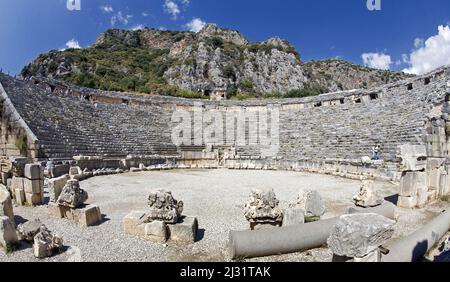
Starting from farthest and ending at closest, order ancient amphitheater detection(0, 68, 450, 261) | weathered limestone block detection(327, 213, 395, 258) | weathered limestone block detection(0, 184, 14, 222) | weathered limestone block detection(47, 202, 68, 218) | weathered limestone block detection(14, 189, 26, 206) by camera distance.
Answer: weathered limestone block detection(14, 189, 26, 206), weathered limestone block detection(47, 202, 68, 218), weathered limestone block detection(0, 184, 14, 222), ancient amphitheater detection(0, 68, 450, 261), weathered limestone block detection(327, 213, 395, 258)

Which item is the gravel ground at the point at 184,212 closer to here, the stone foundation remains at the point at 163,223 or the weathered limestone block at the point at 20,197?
the stone foundation remains at the point at 163,223

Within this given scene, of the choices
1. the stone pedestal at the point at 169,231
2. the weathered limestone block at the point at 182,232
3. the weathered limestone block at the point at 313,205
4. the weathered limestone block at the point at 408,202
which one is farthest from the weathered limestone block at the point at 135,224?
the weathered limestone block at the point at 408,202

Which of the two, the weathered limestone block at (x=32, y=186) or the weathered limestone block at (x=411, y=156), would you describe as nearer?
the weathered limestone block at (x=32, y=186)

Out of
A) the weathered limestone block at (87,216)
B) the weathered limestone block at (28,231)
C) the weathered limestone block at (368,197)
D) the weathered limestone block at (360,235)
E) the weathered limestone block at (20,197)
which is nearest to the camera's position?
the weathered limestone block at (360,235)

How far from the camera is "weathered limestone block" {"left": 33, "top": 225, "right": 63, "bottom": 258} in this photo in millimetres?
4348

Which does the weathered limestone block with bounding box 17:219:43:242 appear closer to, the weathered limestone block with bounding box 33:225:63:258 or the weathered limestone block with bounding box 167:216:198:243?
the weathered limestone block with bounding box 33:225:63:258

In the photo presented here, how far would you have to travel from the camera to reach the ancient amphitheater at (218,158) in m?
5.19

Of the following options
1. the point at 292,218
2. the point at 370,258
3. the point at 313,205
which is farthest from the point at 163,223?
the point at 370,258

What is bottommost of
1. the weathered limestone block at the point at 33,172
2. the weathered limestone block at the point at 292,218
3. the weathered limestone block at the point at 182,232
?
the weathered limestone block at the point at 182,232

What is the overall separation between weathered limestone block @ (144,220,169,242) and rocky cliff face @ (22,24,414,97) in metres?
34.3

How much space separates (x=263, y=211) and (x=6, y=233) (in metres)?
4.33

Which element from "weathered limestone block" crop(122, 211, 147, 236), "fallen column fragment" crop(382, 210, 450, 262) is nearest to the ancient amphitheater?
"fallen column fragment" crop(382, 210, 450, 262)

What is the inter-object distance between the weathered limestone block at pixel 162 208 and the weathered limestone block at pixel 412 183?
6.31 m

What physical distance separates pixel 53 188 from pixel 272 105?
25105mm
